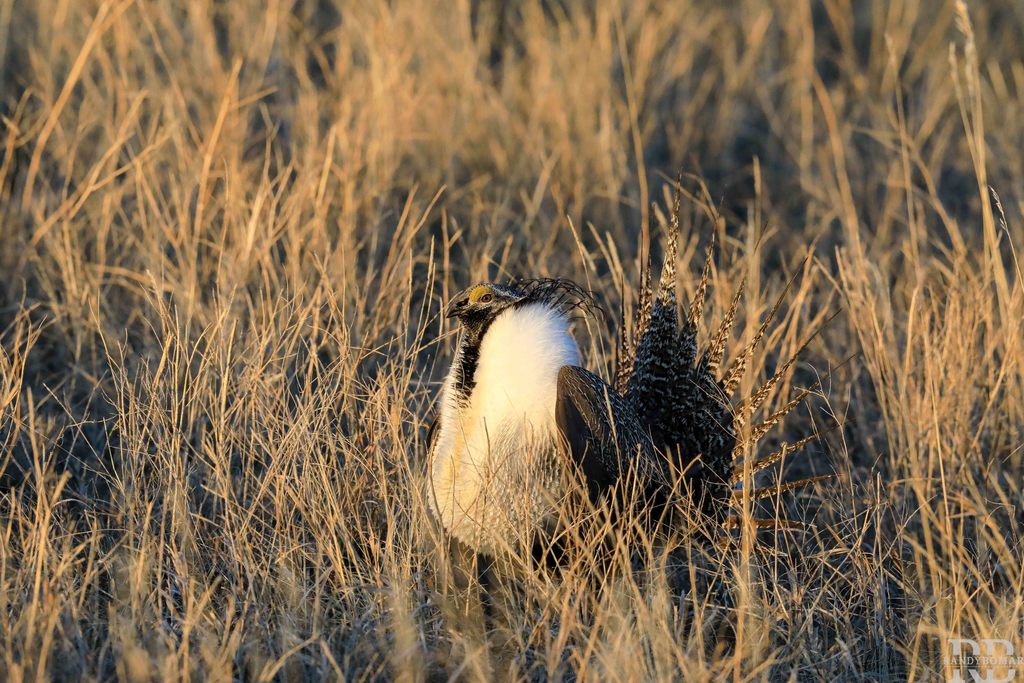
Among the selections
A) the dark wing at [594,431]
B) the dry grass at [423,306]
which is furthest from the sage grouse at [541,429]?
the dry grass at [423,306]

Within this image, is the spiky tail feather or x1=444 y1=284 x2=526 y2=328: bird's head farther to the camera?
the spiky tail feather

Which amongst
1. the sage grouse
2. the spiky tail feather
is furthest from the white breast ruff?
the spiky tail feather

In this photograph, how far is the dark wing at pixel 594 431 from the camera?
2.22 m

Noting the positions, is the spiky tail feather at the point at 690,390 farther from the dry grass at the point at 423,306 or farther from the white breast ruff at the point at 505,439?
the white breast ruff at the point at 505,439

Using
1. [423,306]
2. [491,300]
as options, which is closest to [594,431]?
[491,300]

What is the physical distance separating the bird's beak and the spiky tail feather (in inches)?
15.0

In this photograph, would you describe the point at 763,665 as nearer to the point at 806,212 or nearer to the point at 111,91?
the point at 806,212

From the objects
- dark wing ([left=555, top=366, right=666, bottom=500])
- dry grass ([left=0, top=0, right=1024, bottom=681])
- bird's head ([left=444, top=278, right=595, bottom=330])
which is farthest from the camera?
bird's head ([left=444, top=278, right=595, bottom=330])

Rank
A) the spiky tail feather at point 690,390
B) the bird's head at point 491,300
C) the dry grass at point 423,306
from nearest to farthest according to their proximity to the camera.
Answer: the dry grass at point 423,306 < the bird's head at point 491,300 < the spiky tail feather at point 690,390

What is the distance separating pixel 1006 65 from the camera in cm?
521

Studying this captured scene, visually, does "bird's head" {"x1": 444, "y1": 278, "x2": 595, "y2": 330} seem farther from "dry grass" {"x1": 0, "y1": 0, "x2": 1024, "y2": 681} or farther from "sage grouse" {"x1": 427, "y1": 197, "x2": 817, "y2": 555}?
"dry grass" {"x1": 0, "y1": 0, "x2": 1024, "y2": 681}

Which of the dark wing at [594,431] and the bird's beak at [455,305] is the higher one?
the bird's beak at [455,305]

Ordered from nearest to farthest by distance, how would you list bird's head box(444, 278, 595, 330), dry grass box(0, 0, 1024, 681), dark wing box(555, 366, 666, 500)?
dry grass box(0, 0, 1024, 681) → dark wing box(555, 366, 666, 500) → bird's head box(444, 278, 595, 330)

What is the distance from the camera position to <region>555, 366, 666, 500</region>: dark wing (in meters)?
2.22
